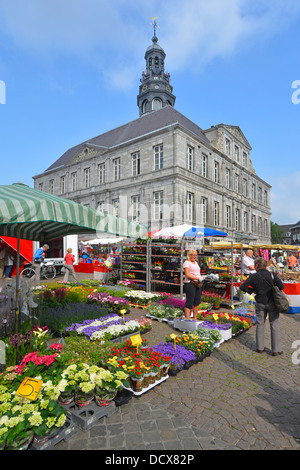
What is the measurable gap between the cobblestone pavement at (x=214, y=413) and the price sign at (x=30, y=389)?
22.4 inches

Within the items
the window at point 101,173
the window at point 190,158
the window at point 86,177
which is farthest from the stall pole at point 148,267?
the window at point 86,177

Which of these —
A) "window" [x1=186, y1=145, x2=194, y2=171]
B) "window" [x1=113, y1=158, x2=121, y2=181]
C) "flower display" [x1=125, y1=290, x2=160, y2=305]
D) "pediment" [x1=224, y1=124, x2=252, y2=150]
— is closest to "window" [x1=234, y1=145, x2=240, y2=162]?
"pediment" [x1=224, y1=124, x2=252, y2=150]

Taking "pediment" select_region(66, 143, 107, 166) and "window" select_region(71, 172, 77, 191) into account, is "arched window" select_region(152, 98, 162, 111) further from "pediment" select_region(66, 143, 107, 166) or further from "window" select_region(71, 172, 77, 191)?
"window" select_region(71, 172, 77, 191)

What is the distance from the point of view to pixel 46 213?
326cm

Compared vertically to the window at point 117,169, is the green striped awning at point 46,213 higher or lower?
lower

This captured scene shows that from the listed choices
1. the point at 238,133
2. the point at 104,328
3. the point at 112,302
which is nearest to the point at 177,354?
the point at 104,328

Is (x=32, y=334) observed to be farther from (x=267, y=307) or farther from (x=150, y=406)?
(x=267, y=307)

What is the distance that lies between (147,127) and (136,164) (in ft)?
16.1

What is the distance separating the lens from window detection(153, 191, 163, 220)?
2565 cm

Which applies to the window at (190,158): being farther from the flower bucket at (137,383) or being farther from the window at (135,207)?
the flower bucket at (137,383)

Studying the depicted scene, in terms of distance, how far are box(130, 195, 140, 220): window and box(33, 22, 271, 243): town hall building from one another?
107 mm

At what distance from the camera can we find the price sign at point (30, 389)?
8.98ft
